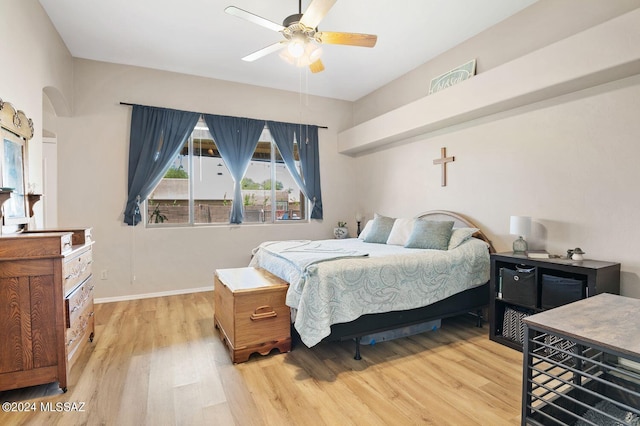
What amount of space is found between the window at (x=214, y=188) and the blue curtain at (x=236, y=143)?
137 millimetres

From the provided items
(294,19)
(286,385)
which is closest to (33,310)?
(286,385)

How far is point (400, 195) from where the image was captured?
183 inches

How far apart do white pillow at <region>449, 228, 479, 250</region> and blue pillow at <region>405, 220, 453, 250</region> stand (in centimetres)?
4

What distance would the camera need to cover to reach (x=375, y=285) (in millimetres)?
2580

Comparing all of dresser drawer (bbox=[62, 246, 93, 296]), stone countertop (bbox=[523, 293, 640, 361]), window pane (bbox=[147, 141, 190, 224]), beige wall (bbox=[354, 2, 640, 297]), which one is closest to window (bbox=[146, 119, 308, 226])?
window pane (bbox=[147, 141, 190, 224])

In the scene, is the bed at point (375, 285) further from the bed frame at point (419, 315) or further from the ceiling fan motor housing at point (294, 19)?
the ceiling fan motor housing at point (294, 19)

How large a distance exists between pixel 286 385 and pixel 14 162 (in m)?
2.59

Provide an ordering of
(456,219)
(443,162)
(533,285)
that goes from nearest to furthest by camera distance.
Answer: (533,285) → (456,219) → (443,162)

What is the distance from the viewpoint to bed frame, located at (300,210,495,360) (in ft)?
8.30

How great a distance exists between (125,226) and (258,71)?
2702mm

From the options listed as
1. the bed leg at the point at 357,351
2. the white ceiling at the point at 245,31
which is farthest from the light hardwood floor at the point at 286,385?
the white ceiling at the point at 245,31

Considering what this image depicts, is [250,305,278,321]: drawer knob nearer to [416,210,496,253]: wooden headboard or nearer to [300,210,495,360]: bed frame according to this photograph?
[300,210,495,360]: bed frame

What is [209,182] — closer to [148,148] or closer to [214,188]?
[214,188]

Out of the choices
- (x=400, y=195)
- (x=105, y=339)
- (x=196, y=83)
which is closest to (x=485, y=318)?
(x=400, y=195)
